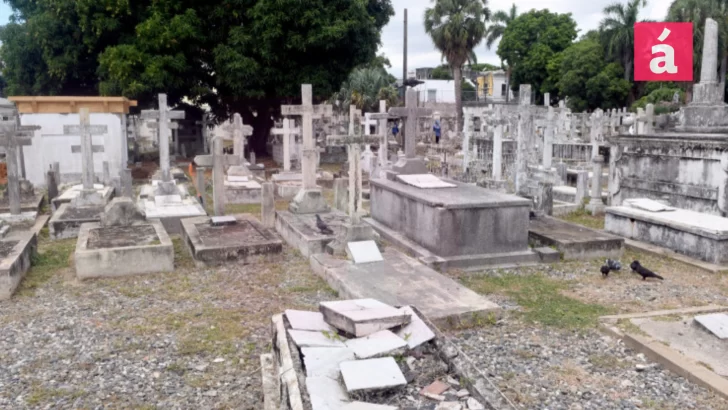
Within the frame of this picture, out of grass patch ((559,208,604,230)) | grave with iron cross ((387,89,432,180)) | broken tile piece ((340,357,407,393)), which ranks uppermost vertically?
grave with iron cross ((387,89,432,180))

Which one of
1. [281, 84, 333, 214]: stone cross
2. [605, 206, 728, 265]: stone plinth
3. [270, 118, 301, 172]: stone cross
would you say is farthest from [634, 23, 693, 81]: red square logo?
[270, 118, 301, 172]: stone cross

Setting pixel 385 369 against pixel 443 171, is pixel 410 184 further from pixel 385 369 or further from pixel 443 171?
pixel 443 171

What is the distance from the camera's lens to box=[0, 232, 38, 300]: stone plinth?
6.57m

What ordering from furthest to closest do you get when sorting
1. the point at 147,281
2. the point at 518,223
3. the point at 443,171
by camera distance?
1. the point at 443,171
2. the point at 518,223
3. the point at 147,281

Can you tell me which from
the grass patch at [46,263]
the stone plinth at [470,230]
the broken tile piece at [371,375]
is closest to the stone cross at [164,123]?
the grass patch at [46,263]

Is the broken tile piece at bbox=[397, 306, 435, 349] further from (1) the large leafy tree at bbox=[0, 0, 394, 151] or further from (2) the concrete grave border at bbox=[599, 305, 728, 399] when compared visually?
(1) the large leafy tree at bbox=[0, 0, 394, 151]

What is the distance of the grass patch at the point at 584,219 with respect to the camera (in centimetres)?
1062

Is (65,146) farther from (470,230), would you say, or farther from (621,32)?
(621,32)

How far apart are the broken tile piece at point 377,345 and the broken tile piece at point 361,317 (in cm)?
7

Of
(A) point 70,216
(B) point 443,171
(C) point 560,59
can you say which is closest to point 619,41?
(C) point 560,59

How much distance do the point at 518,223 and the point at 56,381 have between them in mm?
5669

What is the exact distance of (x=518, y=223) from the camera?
7.94 m

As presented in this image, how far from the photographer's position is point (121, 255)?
7.35 m

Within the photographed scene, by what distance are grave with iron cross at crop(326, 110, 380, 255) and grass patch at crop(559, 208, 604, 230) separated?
4872 mm
